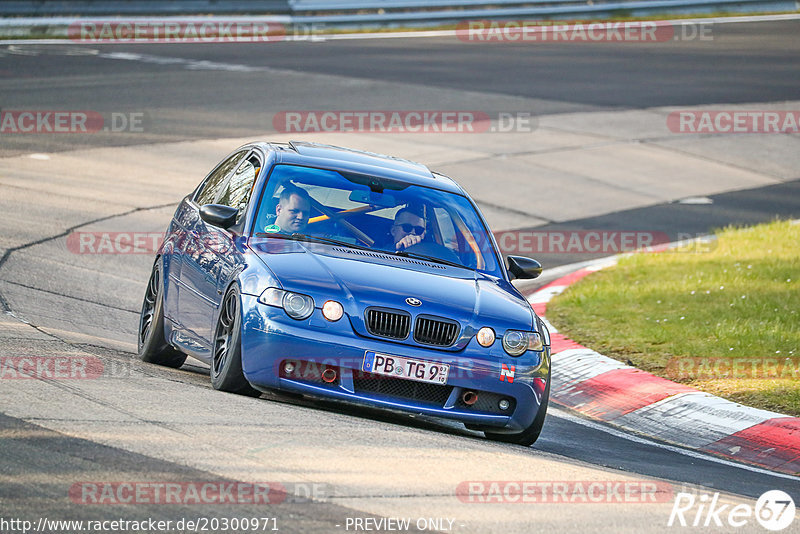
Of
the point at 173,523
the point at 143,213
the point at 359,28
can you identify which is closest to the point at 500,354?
the point at 173,523

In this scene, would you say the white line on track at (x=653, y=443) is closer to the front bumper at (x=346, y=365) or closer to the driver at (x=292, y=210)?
the front bumper at (x=346, y=365)

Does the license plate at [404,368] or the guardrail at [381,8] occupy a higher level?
the guardrail at [381,8]

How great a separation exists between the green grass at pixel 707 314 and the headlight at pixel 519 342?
7.60ft

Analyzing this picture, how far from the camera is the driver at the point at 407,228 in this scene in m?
8.38

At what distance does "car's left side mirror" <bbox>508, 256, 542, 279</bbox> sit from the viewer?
8703mm

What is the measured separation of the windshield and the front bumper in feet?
3.44

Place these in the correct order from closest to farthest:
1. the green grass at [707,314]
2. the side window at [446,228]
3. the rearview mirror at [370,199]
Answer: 1. the rearview mirror at [370,199]
2. the side window at [446,228]
3. the green grass at [707,314]

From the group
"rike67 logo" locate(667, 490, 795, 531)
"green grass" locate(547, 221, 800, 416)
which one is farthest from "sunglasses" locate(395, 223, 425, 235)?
"rike67 logo" locate(667, 490, 795, 531)

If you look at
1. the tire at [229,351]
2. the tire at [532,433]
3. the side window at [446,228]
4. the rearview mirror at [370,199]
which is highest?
the rearview mirror at [370,199]

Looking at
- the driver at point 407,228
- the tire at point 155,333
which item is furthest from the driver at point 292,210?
the tire at point 155,333

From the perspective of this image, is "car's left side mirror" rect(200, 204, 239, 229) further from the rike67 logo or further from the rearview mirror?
the rike67 logo

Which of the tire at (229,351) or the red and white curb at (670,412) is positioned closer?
the tire at (229,351)

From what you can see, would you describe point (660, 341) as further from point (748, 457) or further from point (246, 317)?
point (246, 317)

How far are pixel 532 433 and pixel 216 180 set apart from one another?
10.9 ft
